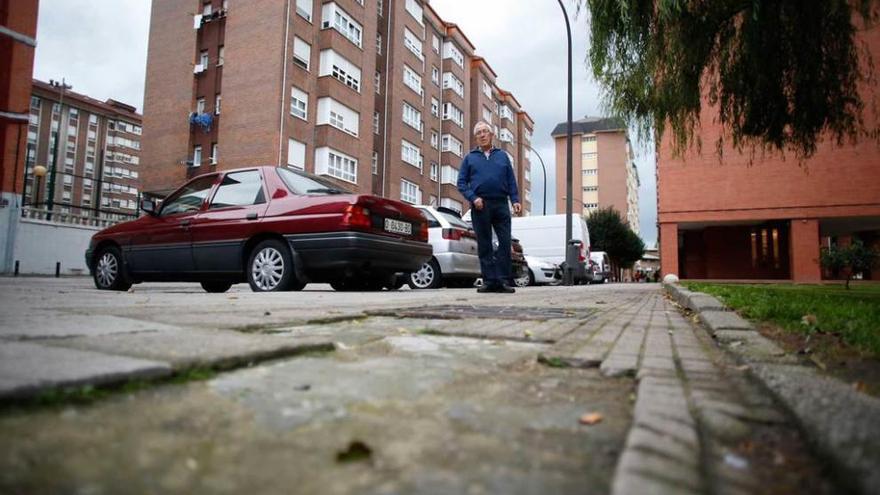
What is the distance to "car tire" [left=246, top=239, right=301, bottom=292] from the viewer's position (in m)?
6.49

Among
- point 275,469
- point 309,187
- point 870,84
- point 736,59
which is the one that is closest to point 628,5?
point 736,59

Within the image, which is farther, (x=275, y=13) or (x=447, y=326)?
(x=275, y=13)

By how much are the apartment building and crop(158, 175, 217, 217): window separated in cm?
7629

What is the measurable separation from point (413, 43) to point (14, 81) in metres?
23.3

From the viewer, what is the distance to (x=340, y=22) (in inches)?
1146

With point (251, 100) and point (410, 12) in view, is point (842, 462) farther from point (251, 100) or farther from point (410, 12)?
point (410, 12)

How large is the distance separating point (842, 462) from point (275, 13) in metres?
29.0

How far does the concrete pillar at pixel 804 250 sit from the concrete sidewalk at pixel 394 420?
26.8 metres

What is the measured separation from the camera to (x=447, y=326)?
2703 mm

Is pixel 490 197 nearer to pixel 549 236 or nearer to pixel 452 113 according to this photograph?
pixel 549 236

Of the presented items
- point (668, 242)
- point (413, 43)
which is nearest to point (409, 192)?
→ point (413, 43)

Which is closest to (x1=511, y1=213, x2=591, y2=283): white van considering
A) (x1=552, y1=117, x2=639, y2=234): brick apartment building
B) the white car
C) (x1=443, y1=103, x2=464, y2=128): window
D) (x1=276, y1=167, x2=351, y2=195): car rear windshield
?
the white car

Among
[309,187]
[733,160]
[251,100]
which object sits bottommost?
[309,187]

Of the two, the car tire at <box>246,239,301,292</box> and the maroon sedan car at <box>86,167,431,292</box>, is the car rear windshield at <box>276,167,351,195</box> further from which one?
the car tire at <box>246,239,301,292</box>
